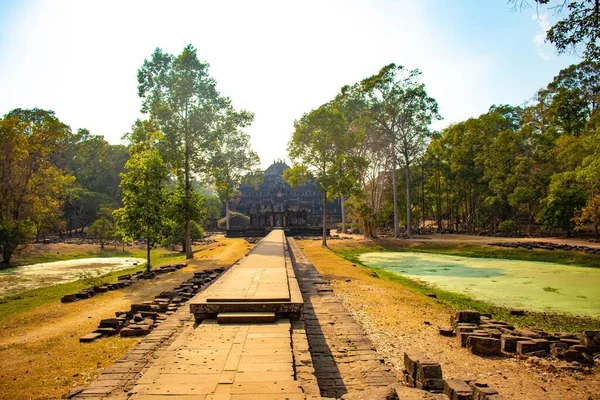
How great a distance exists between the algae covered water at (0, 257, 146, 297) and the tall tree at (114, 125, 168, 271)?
281 cm

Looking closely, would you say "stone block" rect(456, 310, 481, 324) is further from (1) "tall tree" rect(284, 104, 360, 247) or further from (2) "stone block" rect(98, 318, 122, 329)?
(1) "tall tree" rect(284, 104, 360, 247)

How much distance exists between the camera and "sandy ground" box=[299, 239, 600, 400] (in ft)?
18.5

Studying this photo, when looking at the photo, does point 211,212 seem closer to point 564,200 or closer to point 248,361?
point 564,200

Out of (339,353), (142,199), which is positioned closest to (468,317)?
(339,353)

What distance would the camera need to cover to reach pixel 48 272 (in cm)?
2020

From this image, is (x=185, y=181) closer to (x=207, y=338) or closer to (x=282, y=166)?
(x=207, y=338)

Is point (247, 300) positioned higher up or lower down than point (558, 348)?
higher up

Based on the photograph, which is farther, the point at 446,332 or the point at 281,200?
the point at 281,200

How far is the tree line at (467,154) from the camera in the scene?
27.4 m

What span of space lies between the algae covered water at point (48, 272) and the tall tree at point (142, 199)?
281 centimetres

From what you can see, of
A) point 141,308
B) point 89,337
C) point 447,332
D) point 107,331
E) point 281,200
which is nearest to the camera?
point 89,337

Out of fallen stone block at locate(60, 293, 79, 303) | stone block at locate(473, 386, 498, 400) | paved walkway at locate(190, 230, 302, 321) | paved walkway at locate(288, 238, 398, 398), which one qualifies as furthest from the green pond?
fallen stone block at locate(60, 293, 79, 303)

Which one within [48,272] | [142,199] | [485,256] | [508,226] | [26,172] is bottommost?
[48,272]

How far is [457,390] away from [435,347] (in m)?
2.87
